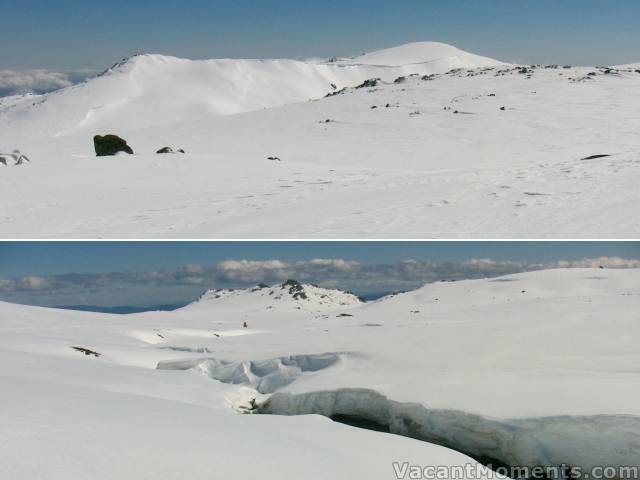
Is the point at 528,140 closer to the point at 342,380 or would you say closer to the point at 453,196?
the point at 453,196

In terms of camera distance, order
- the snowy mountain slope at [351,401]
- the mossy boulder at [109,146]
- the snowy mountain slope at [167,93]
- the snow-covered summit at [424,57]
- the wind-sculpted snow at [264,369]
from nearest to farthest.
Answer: the snowy mountain slope at [351,401] → the wind-sculpted snow at [264,369] → the mossy boulder at [109,146] → the snowy mountain slope at [167,93] → the snow-covered summit at [424,57]

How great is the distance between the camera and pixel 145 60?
102938 millimetres

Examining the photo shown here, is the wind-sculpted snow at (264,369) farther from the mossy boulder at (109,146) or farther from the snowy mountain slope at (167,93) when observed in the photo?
the snowy mountain slope at (167,93)

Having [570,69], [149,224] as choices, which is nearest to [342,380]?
[149,224]

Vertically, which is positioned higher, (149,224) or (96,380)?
(149,224)

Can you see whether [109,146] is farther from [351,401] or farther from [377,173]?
[351,401]

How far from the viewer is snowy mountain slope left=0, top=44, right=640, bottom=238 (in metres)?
11.8

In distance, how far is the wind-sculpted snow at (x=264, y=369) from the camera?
40.6 feet

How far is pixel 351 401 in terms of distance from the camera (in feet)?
32.2

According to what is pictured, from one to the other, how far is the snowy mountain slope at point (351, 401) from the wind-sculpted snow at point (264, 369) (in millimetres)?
37

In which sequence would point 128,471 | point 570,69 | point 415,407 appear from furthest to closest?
1. point 570,69
2. point 415,407
3. point 128,471

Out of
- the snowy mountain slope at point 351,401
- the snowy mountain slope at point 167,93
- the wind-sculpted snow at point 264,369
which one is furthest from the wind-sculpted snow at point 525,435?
the snowy mountain slope at point 167,93

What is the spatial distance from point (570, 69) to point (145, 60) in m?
74.4

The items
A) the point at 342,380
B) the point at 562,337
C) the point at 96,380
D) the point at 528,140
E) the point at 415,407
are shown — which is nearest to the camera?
the point at 415,407
